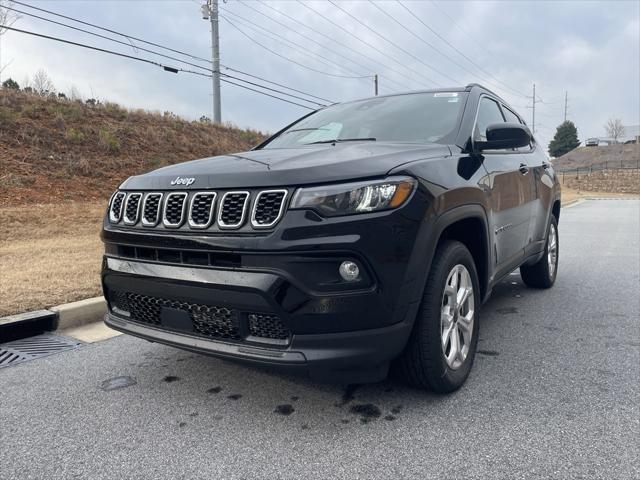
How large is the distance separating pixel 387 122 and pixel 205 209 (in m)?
1.65

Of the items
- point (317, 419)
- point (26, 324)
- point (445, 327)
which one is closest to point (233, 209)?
point (317, 419)

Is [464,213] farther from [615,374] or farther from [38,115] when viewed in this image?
[38,115]

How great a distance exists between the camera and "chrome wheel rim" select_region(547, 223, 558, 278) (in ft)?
17.8

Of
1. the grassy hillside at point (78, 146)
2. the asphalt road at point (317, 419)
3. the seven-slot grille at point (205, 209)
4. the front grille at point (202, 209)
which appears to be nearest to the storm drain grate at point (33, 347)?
the asphalt road at point (317, 419)

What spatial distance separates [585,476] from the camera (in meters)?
2.11

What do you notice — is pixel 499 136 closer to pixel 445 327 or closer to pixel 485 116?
pixel 485 116

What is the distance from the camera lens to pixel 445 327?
2809mm

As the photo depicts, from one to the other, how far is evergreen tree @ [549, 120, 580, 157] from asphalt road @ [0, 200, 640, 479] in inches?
3983

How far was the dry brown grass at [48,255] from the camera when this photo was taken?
4.59m

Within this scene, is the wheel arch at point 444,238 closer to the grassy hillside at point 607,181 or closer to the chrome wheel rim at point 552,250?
the chrome wheel rim at point 552,250

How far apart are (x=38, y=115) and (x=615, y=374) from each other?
53.6 feet

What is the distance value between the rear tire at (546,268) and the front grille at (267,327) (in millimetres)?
3684

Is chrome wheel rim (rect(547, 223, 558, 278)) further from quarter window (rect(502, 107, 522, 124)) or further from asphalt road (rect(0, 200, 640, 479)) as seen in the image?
asphalt road (rect(0, 200, 640, 479))

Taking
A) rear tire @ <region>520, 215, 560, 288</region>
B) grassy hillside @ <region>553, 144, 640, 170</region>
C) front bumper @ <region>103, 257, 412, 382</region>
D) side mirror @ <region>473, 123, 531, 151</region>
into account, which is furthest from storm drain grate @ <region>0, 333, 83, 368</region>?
grassy hillside @ <region>553, 144, 640, 170</region>
